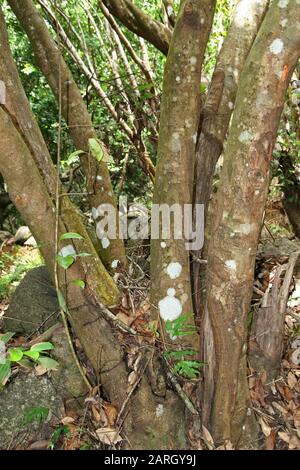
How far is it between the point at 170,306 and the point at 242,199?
804mm

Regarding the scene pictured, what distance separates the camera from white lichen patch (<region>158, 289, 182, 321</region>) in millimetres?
2331

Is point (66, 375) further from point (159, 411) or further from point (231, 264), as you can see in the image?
point (231, 264)

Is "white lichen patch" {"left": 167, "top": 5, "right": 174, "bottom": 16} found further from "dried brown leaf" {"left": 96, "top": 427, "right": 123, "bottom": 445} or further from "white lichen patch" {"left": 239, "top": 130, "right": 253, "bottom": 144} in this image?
"dried brown leaf" {"left": 96, "top": 427, "right": 123, "bottom": 445}

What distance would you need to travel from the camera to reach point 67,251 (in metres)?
2.23

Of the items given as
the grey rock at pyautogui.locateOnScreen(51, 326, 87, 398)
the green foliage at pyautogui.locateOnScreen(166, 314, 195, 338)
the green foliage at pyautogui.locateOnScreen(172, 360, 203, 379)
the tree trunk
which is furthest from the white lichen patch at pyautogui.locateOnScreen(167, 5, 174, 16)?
the green foliage at pyautogui.locateOnScreen(172, 360, 203, 379)

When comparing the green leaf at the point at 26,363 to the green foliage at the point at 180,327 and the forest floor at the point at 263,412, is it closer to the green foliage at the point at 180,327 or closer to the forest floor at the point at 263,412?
the forest floor at the point at 263,412

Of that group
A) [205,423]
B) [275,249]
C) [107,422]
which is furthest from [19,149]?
[275,249]

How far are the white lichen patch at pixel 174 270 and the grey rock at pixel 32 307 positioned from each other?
3.25 ft

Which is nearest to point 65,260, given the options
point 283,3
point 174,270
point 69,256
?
point 69,256

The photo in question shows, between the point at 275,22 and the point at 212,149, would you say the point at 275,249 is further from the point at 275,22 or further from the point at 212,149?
the point at 275,22

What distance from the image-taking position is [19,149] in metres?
1.95

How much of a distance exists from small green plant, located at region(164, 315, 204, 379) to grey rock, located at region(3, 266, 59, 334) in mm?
944

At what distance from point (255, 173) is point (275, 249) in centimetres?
201

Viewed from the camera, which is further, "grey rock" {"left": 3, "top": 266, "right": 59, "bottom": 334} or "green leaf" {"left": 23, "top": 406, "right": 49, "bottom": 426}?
"grey rock" {"left": 3, "top": 266, "right": 59, "bottom": 334}
